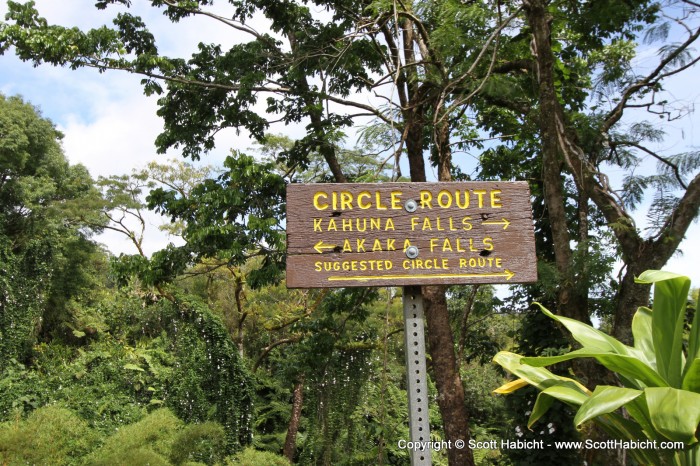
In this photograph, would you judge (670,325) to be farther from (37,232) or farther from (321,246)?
(37,232)

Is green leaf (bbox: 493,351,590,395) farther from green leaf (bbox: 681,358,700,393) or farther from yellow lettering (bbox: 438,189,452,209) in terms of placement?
yellow lettering (bbox: 438,189,452,209)

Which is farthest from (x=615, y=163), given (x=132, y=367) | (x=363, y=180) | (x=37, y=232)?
(x=37, y=232)

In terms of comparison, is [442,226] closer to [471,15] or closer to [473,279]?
[473,279]

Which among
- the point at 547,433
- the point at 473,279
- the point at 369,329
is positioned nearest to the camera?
the point at 473,279

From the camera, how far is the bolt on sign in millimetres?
2633

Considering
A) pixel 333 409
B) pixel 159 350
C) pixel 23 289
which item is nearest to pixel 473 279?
pixel 333 409

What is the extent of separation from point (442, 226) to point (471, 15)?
3.00 m

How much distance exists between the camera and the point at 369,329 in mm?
10391

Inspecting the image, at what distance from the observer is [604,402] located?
2.30 m

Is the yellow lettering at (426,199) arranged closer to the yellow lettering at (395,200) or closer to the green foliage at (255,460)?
the yellow lettering at (395,200)

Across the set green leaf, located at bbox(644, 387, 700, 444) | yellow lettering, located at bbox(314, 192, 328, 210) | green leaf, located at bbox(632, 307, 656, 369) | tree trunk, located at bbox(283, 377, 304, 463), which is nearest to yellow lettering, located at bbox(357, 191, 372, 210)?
yellow lettering, located at bbox(314, 192, 328, 210)

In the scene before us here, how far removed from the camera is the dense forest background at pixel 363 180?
4.80 m

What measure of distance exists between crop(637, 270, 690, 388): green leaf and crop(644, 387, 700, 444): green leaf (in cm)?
37

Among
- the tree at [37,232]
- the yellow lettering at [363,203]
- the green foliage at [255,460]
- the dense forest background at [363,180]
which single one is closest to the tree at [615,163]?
the dense forest background at [363,180]
